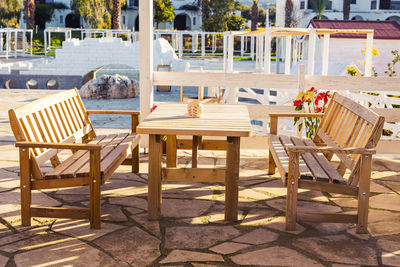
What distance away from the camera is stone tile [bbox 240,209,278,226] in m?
4.42

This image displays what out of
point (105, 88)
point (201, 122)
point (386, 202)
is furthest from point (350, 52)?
point (201, 122)

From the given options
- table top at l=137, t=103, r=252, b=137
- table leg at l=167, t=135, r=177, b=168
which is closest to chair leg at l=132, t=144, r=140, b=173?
table leg at l=167, t=135, r=177, b=168

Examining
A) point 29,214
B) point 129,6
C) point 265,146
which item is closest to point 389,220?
point 265,146

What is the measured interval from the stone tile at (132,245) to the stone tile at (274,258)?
0.58 metres

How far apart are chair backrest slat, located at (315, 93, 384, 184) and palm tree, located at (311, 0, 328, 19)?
153 feet

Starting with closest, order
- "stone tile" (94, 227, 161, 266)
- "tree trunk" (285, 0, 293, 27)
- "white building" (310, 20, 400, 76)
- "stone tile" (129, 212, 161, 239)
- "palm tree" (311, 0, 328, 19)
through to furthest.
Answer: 1. "stone tile" (94, 227, 161, 266)
2. "stone tile" (129, 212, 161, 239)
3. "white building" (310, 20, 400, 76)
4. "tree trunk" (285, 0, 293, 27)
5. "palm tree" (311, 0, 328, 19)

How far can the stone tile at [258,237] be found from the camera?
4.03 meters

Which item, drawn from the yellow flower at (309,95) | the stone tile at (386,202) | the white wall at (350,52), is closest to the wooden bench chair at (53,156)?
the stone tile at (386,202)

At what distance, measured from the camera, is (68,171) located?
166 inches

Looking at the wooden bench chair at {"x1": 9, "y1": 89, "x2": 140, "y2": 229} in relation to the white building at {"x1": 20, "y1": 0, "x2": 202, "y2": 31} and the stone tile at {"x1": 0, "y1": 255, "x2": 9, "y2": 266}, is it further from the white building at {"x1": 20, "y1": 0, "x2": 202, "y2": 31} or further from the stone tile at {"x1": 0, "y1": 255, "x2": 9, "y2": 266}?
the white building at {"x1": 20, "y1": 0, "x2": 202, "y2": 31}

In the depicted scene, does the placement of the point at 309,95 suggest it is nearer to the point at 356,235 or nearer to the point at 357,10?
the point at 356,235

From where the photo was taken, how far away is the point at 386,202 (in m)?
5.06

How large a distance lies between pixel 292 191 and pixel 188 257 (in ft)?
3.30

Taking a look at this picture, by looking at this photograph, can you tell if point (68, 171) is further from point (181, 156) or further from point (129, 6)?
point (129, 6)
